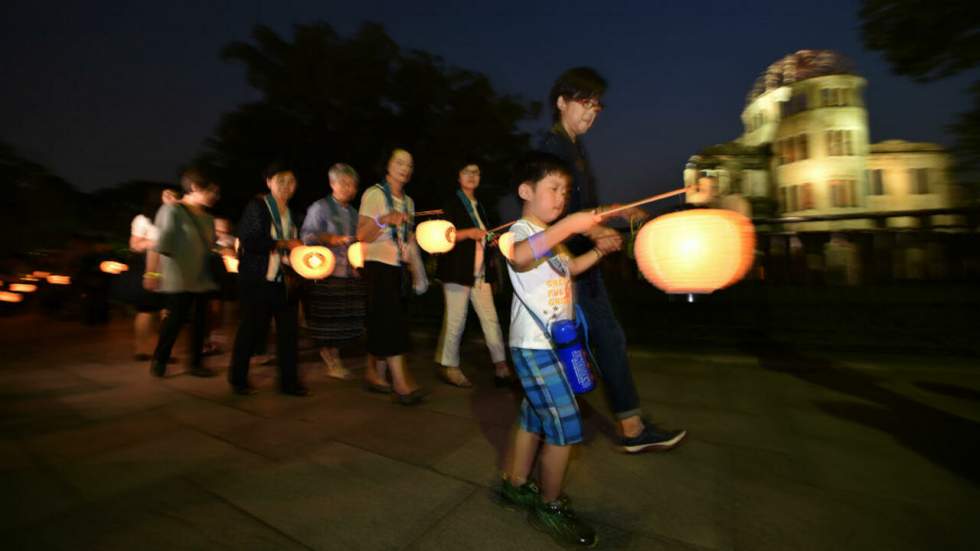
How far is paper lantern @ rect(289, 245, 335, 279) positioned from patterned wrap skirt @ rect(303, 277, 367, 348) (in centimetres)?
36

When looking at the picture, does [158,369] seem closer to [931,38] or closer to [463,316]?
[463,316]

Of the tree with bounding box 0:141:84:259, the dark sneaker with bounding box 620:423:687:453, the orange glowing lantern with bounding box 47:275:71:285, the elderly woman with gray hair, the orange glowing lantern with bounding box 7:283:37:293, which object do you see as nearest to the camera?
the dark sneaker with bounding box 620:423:687:453

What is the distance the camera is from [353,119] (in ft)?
39.2

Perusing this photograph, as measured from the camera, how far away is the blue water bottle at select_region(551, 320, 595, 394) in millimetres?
1924

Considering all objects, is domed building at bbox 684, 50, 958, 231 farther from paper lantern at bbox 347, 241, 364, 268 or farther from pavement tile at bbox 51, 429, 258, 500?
pavement tile at bbox 51, 429, 258, 500

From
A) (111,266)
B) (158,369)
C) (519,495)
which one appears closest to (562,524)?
(519,495)

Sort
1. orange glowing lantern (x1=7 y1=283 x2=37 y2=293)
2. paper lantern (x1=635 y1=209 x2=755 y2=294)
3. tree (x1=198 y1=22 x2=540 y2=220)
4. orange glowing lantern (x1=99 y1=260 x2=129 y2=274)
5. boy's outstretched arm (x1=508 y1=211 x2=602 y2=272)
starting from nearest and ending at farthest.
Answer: boy's outstretched arm (x1=508 y1=211 x2=602 y2=272) → paper lantern (x1=635 y1=209 x2=755 y2=294) → orange glowing lantern (x1=99 y1=260 x2=129 y2=274) → orange glowing lantern (x1=7 y1=283 x2=37 y2=293) → tree (x1=198 y1=22 x2=540 y2=220)

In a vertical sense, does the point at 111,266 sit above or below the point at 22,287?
above


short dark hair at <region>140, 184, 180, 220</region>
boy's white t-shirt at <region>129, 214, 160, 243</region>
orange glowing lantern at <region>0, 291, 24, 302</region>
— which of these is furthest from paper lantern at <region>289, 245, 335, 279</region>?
orange glowing lantern at <region>0, 291, 24, 302</region>

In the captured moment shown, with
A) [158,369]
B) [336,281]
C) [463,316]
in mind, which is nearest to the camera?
[463,316]

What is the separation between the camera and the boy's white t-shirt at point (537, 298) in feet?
6.47

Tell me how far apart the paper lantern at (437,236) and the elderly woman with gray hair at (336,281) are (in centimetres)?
57

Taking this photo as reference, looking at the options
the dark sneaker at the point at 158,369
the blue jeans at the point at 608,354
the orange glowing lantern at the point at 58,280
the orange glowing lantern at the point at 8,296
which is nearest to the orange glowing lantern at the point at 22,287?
the orange glowing lantern at the point at 8,296

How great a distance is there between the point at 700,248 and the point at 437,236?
2.10 metres
